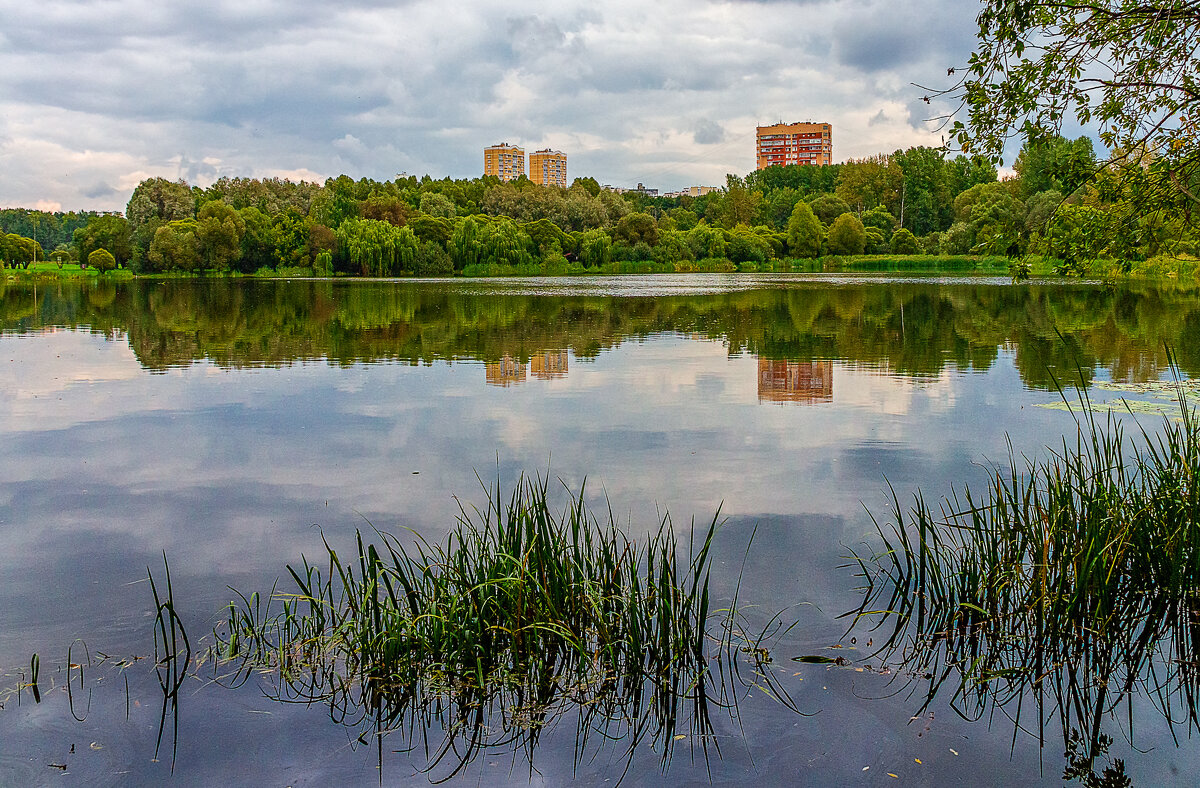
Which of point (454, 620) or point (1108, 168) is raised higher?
point (1108, 168)

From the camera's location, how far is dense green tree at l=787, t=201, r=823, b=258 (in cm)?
9488

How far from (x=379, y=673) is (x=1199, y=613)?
4.50 m

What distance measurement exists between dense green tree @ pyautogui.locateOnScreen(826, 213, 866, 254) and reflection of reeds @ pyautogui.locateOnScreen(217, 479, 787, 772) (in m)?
93.8

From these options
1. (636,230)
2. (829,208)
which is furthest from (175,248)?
(829,208)

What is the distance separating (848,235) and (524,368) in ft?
275

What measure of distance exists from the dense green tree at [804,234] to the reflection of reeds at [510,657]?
308ft

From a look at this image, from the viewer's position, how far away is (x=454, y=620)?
15.2 ft

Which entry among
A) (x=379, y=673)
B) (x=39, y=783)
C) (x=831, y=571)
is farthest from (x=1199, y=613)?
(x=39, y=783)

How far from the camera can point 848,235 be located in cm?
9381

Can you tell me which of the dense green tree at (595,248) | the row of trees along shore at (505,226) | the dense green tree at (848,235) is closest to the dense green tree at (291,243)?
the row of trees along shore at (505,226)

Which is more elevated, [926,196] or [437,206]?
[926,196]

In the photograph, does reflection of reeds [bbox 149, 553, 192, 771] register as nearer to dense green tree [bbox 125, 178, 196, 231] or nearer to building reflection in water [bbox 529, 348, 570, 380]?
building reflection in water [bbox 529, 348, 570, 380]

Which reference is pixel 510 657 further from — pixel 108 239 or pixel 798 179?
pixel 798 179

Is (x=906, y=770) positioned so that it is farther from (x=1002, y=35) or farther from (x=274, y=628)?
(x=1002, y=35)
